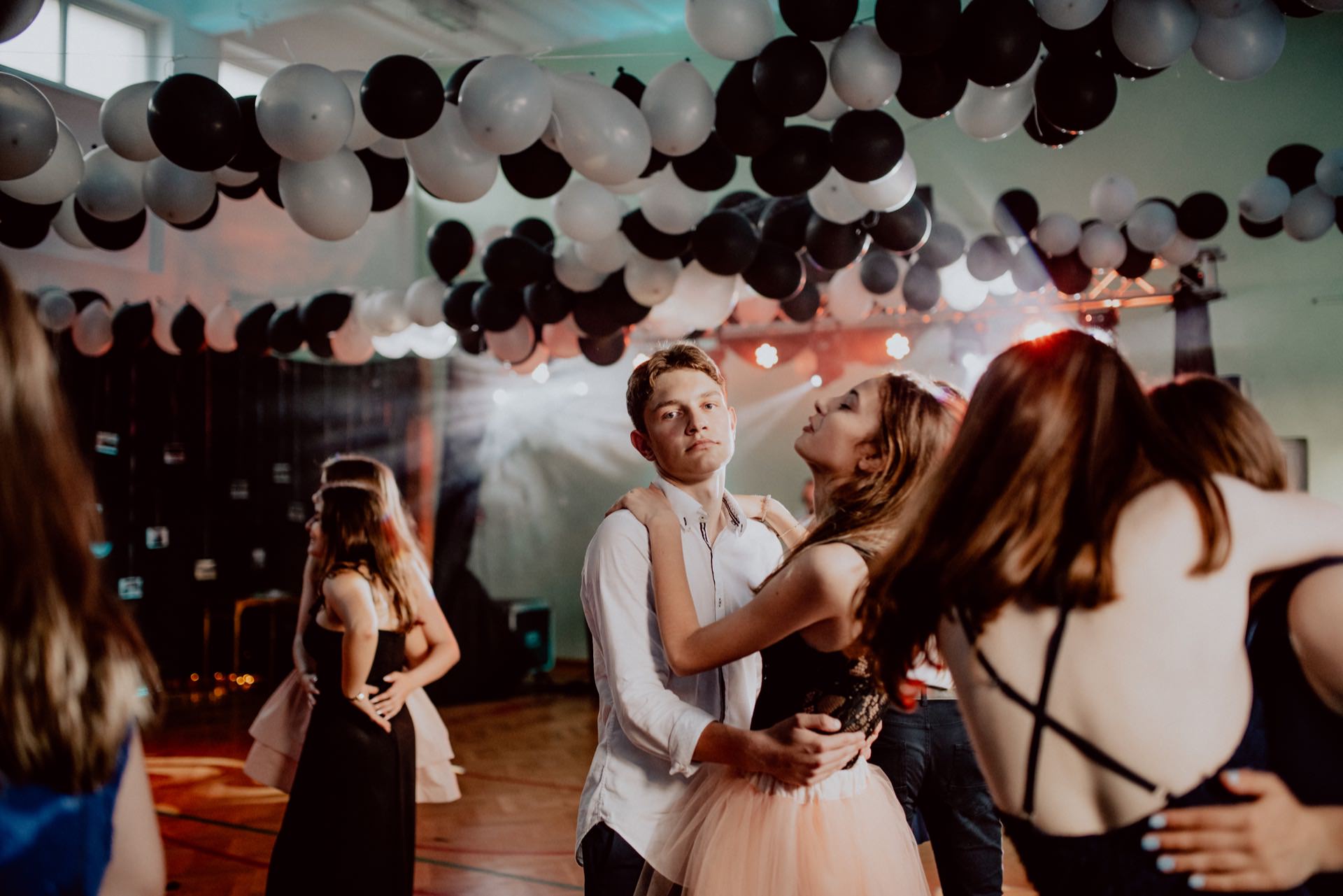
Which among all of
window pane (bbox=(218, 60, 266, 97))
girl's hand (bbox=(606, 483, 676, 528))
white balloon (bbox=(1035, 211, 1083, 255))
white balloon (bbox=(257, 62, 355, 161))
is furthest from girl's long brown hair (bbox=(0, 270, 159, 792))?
window pane (bbox=(218, 60, 266, 97))

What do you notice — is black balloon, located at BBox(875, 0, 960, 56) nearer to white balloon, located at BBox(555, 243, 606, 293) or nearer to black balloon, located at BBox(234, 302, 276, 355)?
white balloon, located at BBox(555, 243, 606, 293)

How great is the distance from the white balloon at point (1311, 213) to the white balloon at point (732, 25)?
3.59m

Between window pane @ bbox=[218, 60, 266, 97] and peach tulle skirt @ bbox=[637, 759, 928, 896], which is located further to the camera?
window pane @ bbox=[218, 60, 266, 97]

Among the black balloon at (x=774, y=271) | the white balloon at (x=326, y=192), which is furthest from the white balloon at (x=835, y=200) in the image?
the white balloon at (x=326, y=192)

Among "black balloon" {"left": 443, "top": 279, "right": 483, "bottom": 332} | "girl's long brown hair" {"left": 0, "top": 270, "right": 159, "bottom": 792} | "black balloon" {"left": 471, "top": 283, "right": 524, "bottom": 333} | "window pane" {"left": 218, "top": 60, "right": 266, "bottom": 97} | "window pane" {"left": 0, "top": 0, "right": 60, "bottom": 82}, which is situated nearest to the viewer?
"girl's long brown hair" {"left": 0, "top": 270, "right": 159, "bottom": 792}

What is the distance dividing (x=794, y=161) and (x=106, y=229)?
3068 mm

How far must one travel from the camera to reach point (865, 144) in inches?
144

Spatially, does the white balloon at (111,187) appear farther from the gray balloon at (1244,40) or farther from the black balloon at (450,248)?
the gray balloon at (1244,40)

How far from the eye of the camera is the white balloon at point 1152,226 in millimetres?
5863

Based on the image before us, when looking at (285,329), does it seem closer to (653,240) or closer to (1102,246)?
(653,240)

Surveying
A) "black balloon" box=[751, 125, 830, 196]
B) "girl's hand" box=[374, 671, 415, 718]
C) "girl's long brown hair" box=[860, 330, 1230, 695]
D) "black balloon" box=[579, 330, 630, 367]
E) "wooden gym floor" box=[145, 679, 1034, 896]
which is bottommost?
"wooden gym floor" box=[145, 679, 1034, 896]

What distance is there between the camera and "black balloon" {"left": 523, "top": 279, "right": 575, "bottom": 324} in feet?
17.0

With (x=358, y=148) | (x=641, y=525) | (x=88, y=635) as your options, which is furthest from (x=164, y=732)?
(x=88, y=635)

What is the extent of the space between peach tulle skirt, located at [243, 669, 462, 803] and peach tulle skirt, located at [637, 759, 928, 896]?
5.67 ft
